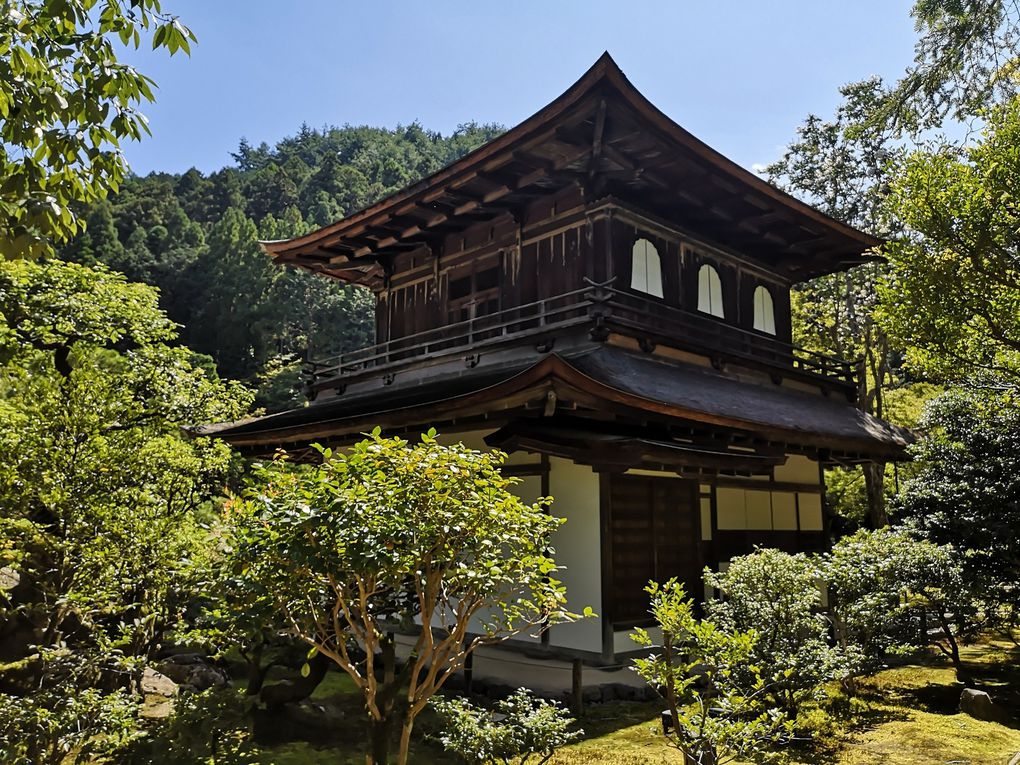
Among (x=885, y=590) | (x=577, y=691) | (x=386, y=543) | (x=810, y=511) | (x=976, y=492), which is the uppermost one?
(x=976, y=492)

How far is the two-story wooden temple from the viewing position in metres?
9.50

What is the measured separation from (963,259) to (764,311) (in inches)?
253

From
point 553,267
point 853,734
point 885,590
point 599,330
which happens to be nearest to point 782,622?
point 853,734

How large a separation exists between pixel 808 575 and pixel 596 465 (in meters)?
2.65

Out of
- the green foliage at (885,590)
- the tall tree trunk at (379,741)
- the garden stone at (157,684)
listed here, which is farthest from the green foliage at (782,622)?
the garden stone at (157,684)

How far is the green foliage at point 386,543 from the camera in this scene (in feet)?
14.1

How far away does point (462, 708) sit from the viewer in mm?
5258

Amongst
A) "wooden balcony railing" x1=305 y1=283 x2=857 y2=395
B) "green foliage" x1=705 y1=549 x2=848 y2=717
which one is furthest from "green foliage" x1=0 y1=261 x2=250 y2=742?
A: "green foliage" x1=705 y1=549 x2=848 y2=717

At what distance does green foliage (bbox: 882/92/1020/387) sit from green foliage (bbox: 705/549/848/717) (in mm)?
3995

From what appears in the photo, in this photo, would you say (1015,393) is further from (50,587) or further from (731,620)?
(50,587)

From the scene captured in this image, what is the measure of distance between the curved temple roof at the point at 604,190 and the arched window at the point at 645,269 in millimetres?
873

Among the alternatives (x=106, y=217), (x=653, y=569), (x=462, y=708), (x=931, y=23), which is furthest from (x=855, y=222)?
(x=106, y=217)

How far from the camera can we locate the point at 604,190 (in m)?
12.2

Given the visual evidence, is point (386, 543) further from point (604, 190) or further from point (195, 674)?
point (604, 190)
